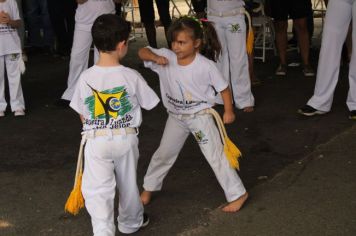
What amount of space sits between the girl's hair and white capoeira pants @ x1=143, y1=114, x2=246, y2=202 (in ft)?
1.64

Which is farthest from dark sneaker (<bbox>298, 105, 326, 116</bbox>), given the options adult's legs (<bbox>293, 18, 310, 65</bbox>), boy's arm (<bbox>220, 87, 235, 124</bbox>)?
boy's arm (<bbox>220, 87, 235, 124</bbox>)

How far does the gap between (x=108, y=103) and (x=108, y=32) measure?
1.25ft

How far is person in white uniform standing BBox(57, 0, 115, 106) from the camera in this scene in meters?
6.08

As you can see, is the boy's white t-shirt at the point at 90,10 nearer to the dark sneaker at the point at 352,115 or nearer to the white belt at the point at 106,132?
the dark sneaker at the point at 352,115

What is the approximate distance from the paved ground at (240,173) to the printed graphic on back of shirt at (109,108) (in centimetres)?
77

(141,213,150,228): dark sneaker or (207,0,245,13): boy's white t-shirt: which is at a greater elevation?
(207,0,245,13): boy's white t-shirt

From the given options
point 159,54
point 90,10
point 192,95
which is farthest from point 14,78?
point 192,95

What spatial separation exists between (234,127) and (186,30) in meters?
2.08

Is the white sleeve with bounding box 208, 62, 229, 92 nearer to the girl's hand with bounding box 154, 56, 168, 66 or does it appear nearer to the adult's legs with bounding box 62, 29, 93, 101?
the girl's hand with bounding box 154, 56, 168, 66

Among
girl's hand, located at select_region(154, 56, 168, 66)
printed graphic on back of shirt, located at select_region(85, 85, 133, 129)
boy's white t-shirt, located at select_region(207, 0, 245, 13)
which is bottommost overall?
printed graphic on back of shirt, located at select_region(85, 85, 133, 129)

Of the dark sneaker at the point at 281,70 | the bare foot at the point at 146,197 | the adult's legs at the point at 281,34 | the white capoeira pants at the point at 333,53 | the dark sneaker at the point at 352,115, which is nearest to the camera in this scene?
the bare foot at the point at 146,197

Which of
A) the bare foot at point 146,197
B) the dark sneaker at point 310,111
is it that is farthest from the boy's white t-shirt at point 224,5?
the bare foot at point 146,197

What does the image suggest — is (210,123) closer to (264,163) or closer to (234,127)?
(264,163)

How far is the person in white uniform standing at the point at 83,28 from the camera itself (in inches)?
239
